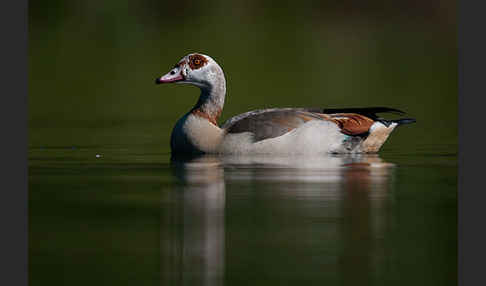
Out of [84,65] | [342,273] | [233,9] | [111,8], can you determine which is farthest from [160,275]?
[233,9]

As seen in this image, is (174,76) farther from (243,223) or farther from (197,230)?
(197,230)

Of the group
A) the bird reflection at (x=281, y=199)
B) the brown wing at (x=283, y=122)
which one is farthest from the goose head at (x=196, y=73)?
the bird reflection at (x=281, y=199)

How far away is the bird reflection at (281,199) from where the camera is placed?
810 centimetres

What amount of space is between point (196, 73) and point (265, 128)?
1.36 metres

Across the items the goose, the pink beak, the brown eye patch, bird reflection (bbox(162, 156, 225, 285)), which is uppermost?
the brown eye patch

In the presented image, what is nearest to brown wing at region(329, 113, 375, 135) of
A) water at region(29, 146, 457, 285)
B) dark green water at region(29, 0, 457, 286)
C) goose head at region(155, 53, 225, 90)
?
dark green water at region(29, 0, 457, 286)

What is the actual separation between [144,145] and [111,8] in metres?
24.7

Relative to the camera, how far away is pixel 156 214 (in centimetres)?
983

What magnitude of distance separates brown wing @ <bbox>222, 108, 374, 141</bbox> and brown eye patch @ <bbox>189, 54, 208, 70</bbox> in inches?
35.2

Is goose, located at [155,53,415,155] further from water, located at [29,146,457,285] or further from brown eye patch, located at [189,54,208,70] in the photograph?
water, located at [29,146,457,285]

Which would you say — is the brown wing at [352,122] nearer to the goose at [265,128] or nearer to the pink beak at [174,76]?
the goose at [265,128]

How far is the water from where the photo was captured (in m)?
7.86

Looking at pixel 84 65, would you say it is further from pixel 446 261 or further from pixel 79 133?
pixel 446 261

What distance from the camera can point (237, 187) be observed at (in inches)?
443
